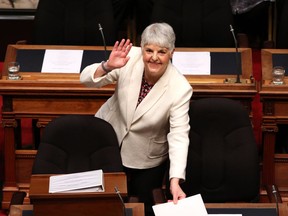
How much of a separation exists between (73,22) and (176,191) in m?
2.20

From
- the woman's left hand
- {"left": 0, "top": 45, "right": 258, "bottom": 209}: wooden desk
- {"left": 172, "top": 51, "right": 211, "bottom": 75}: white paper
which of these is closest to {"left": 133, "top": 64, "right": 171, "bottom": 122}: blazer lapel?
the woman's left hand

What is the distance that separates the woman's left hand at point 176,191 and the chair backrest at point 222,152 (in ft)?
0.98

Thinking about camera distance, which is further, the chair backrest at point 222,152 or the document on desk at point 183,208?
the chair backrest at point 222,152

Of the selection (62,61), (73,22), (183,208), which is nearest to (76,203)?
(183,208)

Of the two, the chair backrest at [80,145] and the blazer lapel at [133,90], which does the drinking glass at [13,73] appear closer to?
the chair backrest at [80,145]

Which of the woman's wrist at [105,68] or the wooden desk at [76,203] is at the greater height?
the woman's wrist at [105,68]

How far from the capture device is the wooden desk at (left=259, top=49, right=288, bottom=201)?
15.2 ft

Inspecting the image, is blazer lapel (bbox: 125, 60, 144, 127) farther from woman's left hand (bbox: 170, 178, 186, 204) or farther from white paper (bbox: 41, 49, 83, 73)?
white paper (bbox: 41, 49, 83, 73)

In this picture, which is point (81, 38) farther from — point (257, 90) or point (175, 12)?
point (257, 90)

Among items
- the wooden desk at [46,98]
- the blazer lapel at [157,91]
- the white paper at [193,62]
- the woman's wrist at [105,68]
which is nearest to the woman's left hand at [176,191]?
the blazer lapel at [157,91]

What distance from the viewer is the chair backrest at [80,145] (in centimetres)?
402

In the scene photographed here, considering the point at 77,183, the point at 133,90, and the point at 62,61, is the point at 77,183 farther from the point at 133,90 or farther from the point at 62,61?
the point at 62,61

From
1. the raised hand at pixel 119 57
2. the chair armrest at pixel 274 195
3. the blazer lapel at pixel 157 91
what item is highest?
the raised hand at pixel 119 57

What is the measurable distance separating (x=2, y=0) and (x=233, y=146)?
333 cm
